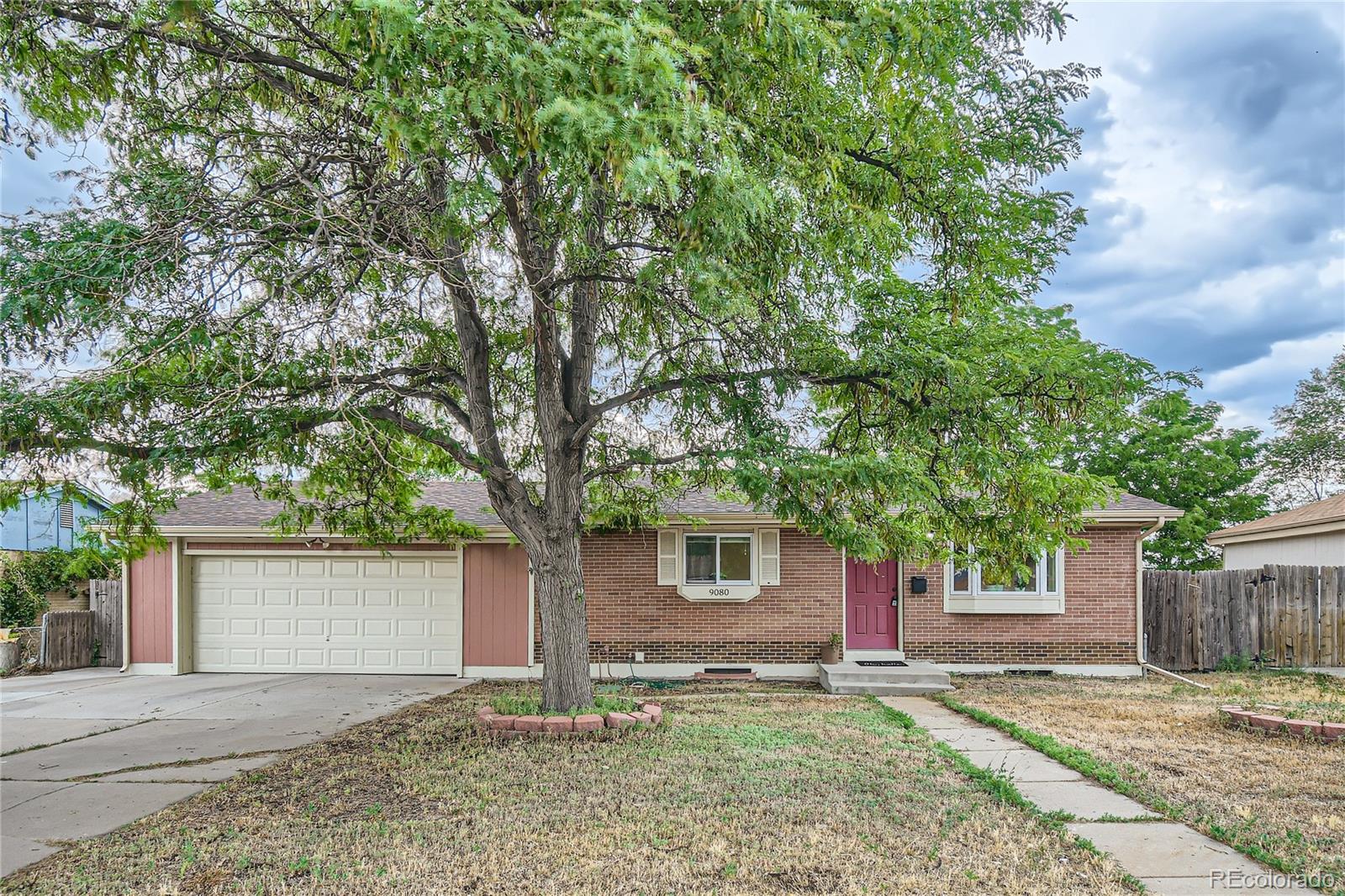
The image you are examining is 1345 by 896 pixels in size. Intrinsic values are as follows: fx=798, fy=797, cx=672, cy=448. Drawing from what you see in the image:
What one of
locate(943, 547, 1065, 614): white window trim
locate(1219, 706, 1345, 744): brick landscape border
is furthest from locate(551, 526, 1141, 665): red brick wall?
locate(1219, 706, 1345, 744): brick landscape border

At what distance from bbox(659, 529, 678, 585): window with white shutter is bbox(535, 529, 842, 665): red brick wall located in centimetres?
12

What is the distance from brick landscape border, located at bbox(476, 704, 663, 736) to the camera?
7.66 meters

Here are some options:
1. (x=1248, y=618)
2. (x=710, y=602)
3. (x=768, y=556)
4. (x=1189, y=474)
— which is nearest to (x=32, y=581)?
(x=710, y=602)

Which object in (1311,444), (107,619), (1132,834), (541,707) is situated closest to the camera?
(1132,834)

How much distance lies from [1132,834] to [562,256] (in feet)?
21.2

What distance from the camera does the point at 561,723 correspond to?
767cm

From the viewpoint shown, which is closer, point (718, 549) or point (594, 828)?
point (594, 828)

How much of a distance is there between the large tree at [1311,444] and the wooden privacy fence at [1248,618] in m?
15.8

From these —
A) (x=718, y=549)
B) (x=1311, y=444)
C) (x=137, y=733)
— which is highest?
(x=1311, y=444)

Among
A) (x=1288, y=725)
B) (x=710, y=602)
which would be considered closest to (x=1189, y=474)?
(x=710, y=602)

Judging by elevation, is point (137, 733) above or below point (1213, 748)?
below

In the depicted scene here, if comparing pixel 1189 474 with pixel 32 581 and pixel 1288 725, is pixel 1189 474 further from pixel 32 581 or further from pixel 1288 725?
pixel 32 581

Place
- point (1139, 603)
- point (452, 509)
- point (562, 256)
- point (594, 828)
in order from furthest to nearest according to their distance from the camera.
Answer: point (1139, 603) < point (452, 509) < point (562, 256) < point (594, 828)

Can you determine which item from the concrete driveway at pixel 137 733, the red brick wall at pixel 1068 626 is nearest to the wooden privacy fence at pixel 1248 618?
the red brick wall at pixel 1068 626
